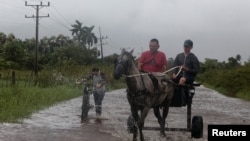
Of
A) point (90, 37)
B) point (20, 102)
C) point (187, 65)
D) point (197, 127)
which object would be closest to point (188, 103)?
point (197, 127)

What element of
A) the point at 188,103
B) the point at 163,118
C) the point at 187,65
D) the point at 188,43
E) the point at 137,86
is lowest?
the point at 163,118

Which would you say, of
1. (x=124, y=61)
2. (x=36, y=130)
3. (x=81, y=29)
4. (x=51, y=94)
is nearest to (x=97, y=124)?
(x=36, y=130)

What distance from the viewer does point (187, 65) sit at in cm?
1142

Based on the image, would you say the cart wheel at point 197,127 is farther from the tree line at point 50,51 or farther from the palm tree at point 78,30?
the palm tree at point 78,30

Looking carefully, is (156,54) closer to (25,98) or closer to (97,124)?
(97,124)

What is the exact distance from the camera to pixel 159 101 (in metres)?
11.1

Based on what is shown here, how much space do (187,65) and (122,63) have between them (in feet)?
6.28

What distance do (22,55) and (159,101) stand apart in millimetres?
59320

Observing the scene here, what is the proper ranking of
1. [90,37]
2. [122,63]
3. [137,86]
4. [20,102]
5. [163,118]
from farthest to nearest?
[90,37], [20,102], [163,118], [137,86], [122,63]

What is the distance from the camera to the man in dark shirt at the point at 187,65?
37.3 feet

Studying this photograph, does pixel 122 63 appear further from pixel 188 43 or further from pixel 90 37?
pixel 90 37

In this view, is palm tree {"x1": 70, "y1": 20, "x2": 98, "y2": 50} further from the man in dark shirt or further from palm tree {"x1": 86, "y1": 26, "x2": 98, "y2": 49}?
the man in dark shirt

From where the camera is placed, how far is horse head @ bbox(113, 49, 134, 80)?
10.0 meters

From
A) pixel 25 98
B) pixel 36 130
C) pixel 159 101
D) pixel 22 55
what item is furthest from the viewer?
pixel 22 55
